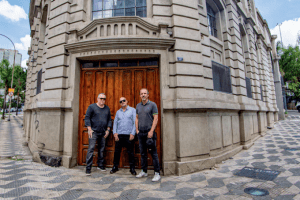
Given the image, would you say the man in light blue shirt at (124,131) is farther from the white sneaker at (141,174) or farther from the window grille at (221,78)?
the window grille at (221,78)

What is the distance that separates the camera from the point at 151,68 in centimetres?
549

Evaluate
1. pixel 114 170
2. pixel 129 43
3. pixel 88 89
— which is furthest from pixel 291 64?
pixel 114 170

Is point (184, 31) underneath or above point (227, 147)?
above

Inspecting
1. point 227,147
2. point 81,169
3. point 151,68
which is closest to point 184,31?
point 151,68

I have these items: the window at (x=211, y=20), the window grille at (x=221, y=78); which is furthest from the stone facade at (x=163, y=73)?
the window at (x=211, y=20)

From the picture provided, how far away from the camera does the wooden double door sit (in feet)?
17.5

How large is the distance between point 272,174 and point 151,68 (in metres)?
4.72

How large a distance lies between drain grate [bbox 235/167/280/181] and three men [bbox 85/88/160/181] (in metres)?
2.56

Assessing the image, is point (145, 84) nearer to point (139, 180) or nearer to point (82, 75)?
point (82, 75)

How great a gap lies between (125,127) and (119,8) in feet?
14.7

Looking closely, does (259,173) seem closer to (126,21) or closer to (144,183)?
(144,183)

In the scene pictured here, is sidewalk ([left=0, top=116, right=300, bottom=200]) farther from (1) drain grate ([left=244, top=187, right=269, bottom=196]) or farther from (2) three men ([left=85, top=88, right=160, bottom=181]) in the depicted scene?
(2) three men ([left=85, top=88, right=160, bottom=181])

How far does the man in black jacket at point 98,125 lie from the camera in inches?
185

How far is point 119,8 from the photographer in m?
5.99
